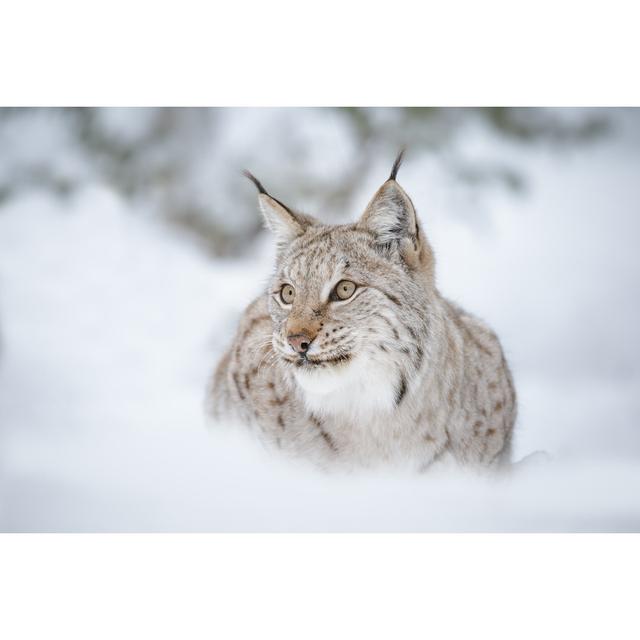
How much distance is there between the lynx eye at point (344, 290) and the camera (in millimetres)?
3100

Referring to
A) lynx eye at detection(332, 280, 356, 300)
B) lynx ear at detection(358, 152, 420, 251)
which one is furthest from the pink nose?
lynx ear at detection(358, 152, 420, 251)

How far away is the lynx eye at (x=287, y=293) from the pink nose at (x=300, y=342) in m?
0.20

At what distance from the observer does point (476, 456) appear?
3311 mm

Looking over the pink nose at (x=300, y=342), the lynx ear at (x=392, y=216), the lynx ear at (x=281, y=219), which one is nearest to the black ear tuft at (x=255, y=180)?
the lynx ear at (x=281, y=219)

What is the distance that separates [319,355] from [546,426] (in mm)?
1131

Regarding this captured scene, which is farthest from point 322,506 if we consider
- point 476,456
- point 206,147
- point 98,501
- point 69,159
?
point 69,159

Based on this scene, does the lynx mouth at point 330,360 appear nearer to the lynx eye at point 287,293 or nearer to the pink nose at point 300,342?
the pink nose at point 300,342

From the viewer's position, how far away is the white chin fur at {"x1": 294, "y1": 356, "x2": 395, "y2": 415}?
3.06 meters

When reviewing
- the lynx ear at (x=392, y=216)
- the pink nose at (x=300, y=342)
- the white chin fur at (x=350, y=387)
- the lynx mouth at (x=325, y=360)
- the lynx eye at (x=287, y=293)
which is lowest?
the white chin fur at (x=350, y=387)

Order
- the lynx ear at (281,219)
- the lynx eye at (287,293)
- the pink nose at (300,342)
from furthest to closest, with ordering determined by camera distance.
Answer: the lynx ear at (281,219) → the lynx eye at (287,293) → the pink nose at (300,342)

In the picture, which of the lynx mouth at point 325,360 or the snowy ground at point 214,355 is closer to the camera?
the lynx mouth at point 325,360

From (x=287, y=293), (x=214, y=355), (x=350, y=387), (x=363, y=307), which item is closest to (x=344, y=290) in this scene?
(x=363, y=307)

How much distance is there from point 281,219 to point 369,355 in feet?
2.25

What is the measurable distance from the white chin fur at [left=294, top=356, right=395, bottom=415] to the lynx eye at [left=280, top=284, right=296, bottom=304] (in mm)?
274
